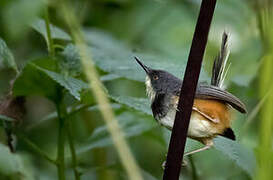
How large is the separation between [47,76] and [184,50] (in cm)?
177

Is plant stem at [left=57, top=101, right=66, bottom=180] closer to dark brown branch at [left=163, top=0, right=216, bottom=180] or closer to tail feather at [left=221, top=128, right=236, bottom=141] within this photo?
tail feather at [left=221, top=128, right=236, bottom=141]

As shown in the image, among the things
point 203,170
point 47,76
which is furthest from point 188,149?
point 203,170

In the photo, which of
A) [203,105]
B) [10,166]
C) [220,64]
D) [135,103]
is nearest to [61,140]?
[10,166]

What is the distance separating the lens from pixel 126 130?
2.63m

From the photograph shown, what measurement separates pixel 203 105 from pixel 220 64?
16cm

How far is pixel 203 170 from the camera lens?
2.69 metres

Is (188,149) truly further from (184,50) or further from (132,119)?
(184,50)

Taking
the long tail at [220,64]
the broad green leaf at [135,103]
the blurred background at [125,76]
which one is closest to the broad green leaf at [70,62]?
the blurred background at [125,76]

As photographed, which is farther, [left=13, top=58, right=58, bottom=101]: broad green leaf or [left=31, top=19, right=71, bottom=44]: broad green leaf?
[left=31, top=19, right=71, bottom=44]: broad green leaf

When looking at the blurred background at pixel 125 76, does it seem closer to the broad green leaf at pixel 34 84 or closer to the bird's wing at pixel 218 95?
the broad green leaf at pixel 34 84

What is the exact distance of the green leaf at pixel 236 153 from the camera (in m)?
1.89

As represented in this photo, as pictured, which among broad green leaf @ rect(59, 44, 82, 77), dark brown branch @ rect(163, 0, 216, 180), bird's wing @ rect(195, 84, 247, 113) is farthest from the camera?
broad green leaf @ rect(59, 44, 82, 77)

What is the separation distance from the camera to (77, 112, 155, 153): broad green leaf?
2.58 meters

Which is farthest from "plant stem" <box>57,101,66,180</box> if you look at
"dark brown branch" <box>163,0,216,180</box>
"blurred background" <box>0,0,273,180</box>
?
"dark brown branch" <box>163,0,216,180</box>
